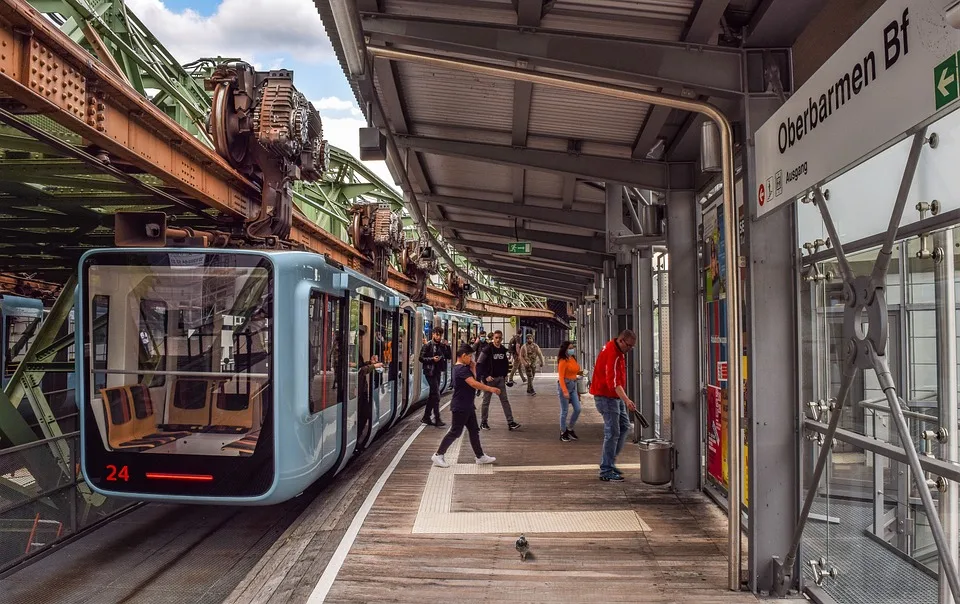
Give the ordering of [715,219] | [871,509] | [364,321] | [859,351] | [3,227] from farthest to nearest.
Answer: [3,227] < [364,321] < [715,219] < [871,509] < [859,351]

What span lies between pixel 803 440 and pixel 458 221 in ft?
41.2

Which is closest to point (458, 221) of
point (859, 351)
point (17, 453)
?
point (17, 453)

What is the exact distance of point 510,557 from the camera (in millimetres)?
6242

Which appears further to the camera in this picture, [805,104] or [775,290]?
[775,290]

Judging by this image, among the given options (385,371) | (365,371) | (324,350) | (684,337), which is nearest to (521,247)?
(385,371)

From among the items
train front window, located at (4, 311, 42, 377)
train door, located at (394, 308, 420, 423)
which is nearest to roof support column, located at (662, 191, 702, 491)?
train door, located at (394, 308, 420, 423)

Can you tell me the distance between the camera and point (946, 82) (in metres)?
2.72

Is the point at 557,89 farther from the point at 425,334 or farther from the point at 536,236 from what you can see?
the point at 425,334

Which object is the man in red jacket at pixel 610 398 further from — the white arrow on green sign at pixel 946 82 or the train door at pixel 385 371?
the white arrow on green sign at pixel 946 82

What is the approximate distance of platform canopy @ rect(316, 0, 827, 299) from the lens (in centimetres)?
552

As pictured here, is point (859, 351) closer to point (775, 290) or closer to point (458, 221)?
point (775, 290)

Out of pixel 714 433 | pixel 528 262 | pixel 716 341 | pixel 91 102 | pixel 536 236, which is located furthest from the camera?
pixel 528 262

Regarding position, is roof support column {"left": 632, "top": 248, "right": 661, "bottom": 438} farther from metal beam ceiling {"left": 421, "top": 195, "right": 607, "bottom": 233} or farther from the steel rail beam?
the steel rail beam

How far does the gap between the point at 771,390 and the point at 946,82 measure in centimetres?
289
